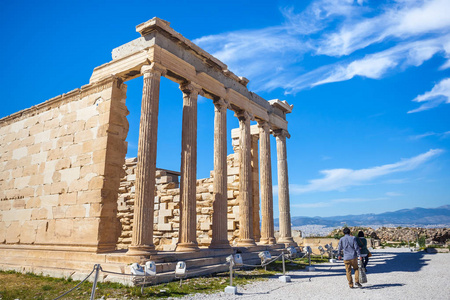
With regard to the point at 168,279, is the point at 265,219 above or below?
above

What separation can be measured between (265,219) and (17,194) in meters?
11.5

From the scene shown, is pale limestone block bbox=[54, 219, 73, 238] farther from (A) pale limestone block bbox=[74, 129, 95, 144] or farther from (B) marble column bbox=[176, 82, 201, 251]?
(B) marble column bbox=[176, 82, 201, 251]

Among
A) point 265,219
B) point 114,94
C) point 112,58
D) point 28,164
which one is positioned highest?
point 112,58

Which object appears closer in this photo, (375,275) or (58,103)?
(375,275)

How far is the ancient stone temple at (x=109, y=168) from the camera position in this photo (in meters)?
11.6

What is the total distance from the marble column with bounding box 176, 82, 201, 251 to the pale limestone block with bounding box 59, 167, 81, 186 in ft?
12.6

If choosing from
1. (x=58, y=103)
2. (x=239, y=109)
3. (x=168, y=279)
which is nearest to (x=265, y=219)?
(x=239, y=109)

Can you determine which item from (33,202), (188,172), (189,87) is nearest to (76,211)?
(33,202)

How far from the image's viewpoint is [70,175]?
42.9 feet

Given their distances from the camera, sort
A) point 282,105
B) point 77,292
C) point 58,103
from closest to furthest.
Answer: point 77,292, point 58,103, point 282,105

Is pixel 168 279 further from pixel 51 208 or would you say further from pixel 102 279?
pixel 51 208

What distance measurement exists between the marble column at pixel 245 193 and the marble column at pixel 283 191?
3.68m

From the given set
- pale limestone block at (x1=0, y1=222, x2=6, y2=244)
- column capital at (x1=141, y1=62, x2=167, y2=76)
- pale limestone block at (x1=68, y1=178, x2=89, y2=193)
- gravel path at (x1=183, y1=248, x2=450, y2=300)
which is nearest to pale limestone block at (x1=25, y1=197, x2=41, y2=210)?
pale limestone block at (x1=0, y1=222, x2=6, y2=244)

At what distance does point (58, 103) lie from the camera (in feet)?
48.7
